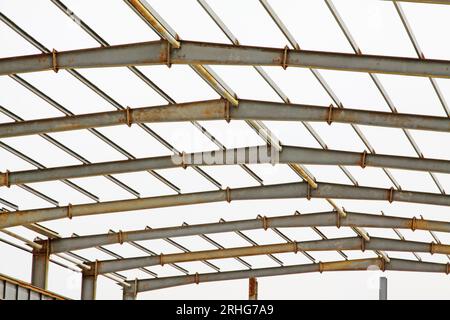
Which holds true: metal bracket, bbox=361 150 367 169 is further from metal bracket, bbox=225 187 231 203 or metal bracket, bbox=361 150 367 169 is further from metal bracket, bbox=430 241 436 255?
metal bracket, bbox=430 241 436 255

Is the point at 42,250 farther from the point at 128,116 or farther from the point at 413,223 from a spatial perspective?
the point at 413,223

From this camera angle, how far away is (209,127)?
108ft

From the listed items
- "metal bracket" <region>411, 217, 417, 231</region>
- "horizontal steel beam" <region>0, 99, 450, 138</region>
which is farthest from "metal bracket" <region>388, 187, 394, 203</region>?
"horizontal steel beam" <region>0, 99, 450, 138</region>

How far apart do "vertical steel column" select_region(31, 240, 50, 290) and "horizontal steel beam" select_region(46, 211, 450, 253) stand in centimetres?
33

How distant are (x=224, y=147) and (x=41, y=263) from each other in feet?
49.9

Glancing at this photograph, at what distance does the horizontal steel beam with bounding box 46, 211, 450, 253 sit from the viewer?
140ft

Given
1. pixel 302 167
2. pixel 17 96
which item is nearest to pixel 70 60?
pixel 17 96

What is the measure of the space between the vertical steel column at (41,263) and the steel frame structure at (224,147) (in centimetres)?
5

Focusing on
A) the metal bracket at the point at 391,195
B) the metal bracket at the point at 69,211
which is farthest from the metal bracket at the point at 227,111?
the metal bracket at the point at 69,211

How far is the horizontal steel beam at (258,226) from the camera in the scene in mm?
42719

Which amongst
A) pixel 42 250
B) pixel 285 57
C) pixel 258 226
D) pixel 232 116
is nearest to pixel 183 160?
pixel 232 116
